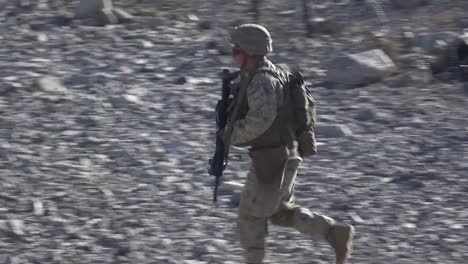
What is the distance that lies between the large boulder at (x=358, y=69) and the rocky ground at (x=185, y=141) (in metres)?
0.09

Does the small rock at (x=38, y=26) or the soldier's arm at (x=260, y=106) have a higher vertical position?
the soldier's arm at (x=260, y=106)

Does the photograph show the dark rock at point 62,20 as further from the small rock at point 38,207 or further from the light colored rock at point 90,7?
the small rock at point 38,207

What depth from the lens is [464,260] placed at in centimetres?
709

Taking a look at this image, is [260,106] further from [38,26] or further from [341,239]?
[38,26]

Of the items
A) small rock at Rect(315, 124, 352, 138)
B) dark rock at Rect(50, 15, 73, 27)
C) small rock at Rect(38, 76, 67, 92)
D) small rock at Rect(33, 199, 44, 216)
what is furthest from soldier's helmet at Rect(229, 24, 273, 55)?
dark rock at Rect(50, 15, 73, 27)

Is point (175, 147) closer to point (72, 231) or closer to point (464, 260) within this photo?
point (72, 231)

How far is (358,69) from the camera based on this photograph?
1089 cm

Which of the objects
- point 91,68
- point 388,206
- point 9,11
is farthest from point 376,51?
point 9,11

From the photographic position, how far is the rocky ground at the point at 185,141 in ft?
24.4

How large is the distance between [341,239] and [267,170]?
606 mm

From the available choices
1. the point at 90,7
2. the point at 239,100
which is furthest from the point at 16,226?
the point at 90,7

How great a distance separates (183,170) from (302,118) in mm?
2728

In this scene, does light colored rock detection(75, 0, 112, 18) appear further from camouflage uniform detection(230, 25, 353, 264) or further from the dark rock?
camouflage uniform detection(230, 25, 353, 264)

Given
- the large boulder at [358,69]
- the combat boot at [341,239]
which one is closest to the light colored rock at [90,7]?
the large boulder at [358,69]
